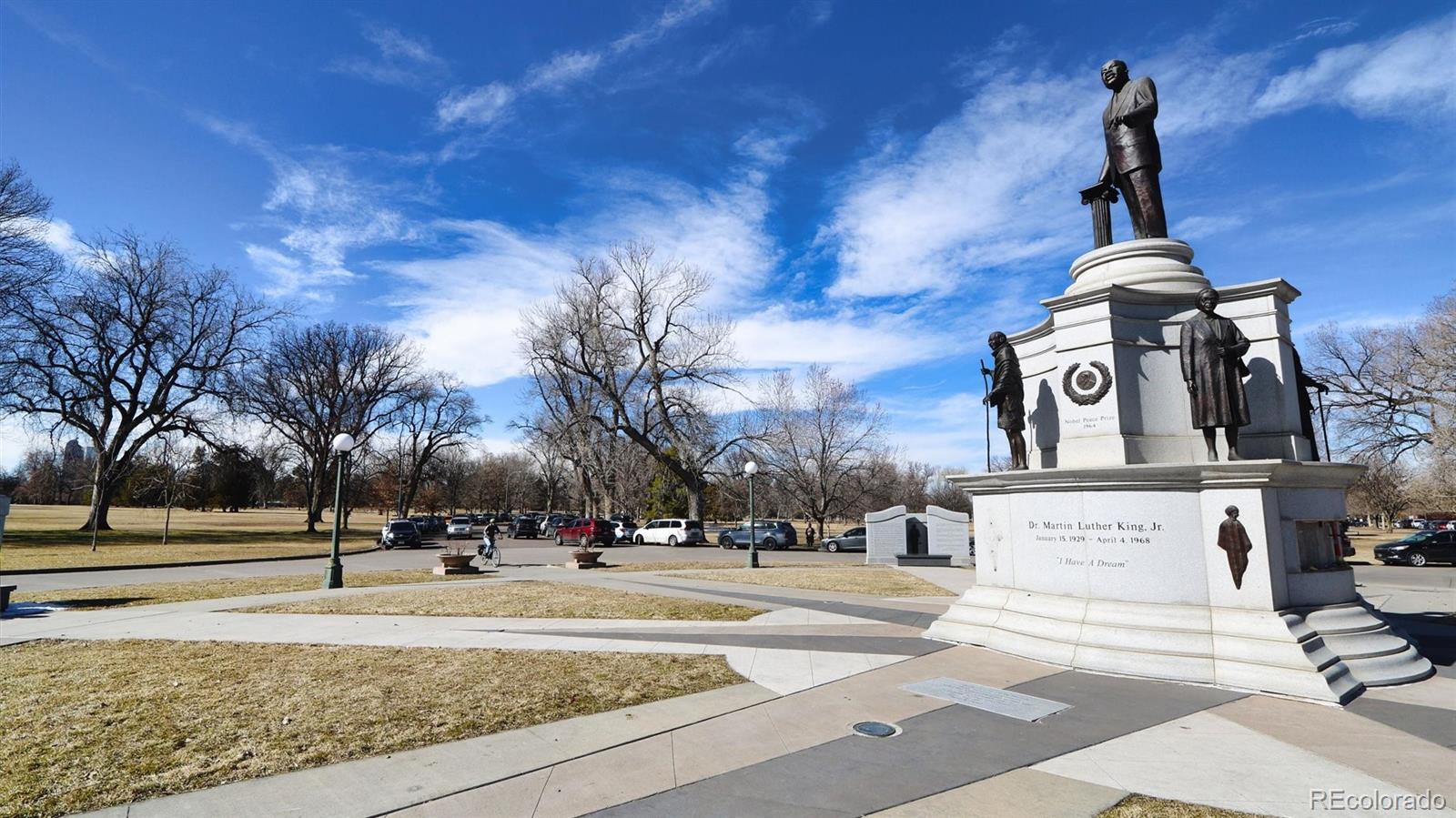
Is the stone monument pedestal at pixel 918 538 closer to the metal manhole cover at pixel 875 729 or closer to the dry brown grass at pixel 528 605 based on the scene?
the dry brown grass at pixel 528 605

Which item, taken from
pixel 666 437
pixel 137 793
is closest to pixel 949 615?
pixel 137 793

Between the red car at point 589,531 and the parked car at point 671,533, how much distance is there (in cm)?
186

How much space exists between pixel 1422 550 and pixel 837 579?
2562 cm

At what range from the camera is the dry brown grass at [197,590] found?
13148 millimetres

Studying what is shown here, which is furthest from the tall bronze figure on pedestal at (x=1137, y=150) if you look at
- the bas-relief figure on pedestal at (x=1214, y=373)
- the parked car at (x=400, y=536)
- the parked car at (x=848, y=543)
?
the parked car at (x=400, y=536)

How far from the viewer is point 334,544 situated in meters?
15.8

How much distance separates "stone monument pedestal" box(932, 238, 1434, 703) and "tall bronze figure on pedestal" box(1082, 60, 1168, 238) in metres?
0.63

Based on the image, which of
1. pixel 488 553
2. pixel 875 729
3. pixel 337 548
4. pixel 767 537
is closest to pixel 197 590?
pixel 337 548

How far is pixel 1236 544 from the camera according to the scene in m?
6.95

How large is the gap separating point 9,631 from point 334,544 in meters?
6.03

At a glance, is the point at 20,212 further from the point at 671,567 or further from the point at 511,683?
the point at 511,683

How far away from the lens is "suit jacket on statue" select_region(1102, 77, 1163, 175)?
31.7ft

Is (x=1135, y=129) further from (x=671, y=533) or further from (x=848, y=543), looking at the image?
(x=671, y=533)

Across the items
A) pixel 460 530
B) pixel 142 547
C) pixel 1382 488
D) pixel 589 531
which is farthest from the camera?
pixel 1382 488
